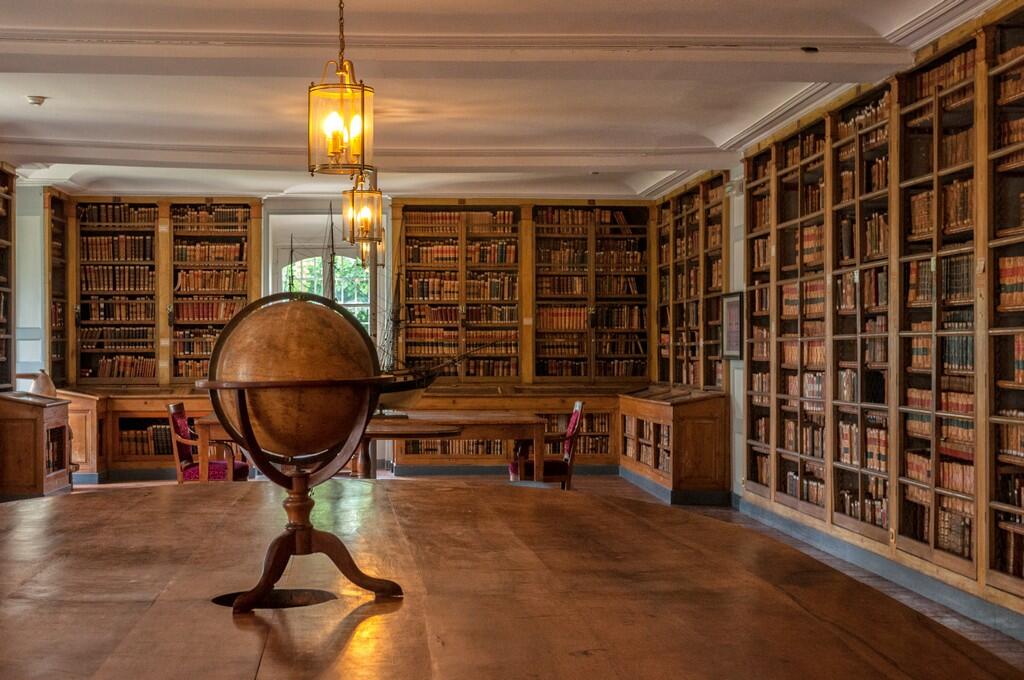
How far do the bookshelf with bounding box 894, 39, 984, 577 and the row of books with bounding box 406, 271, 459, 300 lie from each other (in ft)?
22.8

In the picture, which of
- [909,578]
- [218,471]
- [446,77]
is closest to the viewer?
[909,578]

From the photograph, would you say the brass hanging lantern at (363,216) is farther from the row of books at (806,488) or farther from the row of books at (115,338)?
the row of books at (115,338)

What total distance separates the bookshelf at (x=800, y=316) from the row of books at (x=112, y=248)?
7.27 m

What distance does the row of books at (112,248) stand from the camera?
39.8ft

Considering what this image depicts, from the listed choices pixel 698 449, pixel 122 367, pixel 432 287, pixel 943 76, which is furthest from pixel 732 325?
pixel 122 367

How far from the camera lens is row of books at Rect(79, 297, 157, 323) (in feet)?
39.8

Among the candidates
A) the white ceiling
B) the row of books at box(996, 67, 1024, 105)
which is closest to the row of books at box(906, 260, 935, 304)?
the row of books at box(996, 67, 1024, 105)

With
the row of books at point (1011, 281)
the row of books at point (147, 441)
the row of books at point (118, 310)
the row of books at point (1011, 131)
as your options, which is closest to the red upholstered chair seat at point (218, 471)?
the row of books at point (147, 441)

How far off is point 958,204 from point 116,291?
30.6 ft

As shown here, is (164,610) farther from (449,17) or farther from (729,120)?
(729,120)

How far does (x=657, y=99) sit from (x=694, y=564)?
19.9ft

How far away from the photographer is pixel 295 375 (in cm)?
187

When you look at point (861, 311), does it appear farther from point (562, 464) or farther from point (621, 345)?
point (621, 345)

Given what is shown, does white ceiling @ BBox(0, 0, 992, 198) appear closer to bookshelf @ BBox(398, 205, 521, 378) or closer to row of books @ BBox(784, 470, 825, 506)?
bookshelf @ BBox(398, 205, 521, 378)
